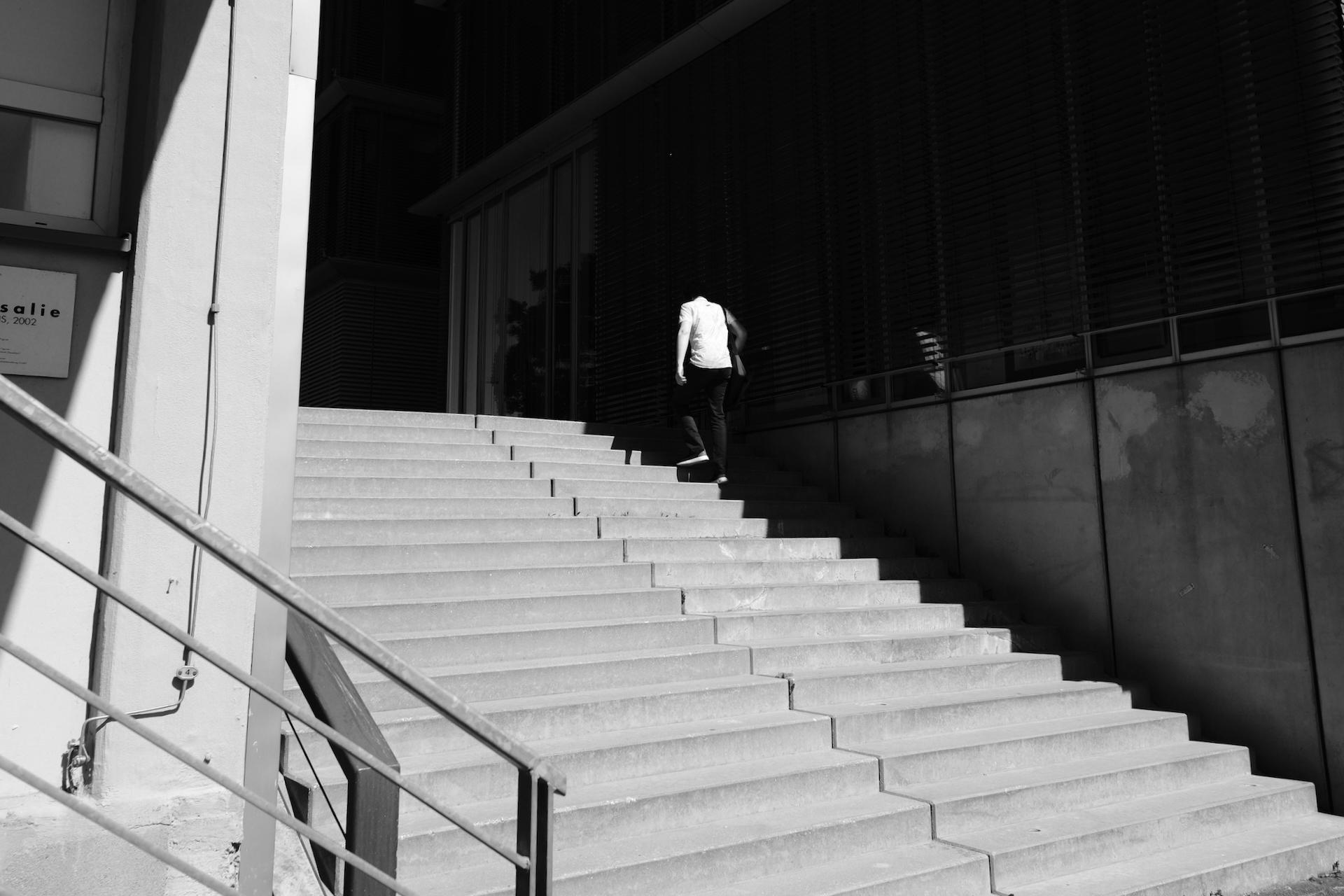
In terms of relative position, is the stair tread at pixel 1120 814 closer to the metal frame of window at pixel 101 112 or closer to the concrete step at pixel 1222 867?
the concrete step at pixel 1222 867

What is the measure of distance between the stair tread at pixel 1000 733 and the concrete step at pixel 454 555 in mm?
2345

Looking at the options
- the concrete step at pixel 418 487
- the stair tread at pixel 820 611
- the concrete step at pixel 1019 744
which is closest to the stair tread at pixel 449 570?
the stair tread at pixel 820 611

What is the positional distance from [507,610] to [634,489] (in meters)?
2.52

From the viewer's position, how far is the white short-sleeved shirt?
9039 mm

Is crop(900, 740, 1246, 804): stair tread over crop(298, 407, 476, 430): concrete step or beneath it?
beneath

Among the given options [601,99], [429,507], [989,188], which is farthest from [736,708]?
[601,99]

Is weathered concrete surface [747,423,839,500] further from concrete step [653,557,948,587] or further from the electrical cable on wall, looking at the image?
the electrical cable on wall

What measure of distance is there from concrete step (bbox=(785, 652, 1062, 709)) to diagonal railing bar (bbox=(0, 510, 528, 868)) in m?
3.55

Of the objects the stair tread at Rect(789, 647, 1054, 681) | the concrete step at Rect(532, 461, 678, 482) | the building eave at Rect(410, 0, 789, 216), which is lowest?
the stair tread at Rect(789, 647, 1054, 681)

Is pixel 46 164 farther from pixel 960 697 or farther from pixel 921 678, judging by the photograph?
pixel 960 697

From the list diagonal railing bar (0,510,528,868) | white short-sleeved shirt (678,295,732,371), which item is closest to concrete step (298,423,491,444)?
white short-sleeved shirt (678,295,732,371)

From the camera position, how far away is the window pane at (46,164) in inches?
156

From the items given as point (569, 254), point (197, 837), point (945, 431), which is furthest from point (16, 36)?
point (569, 254)

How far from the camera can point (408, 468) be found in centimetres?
770
